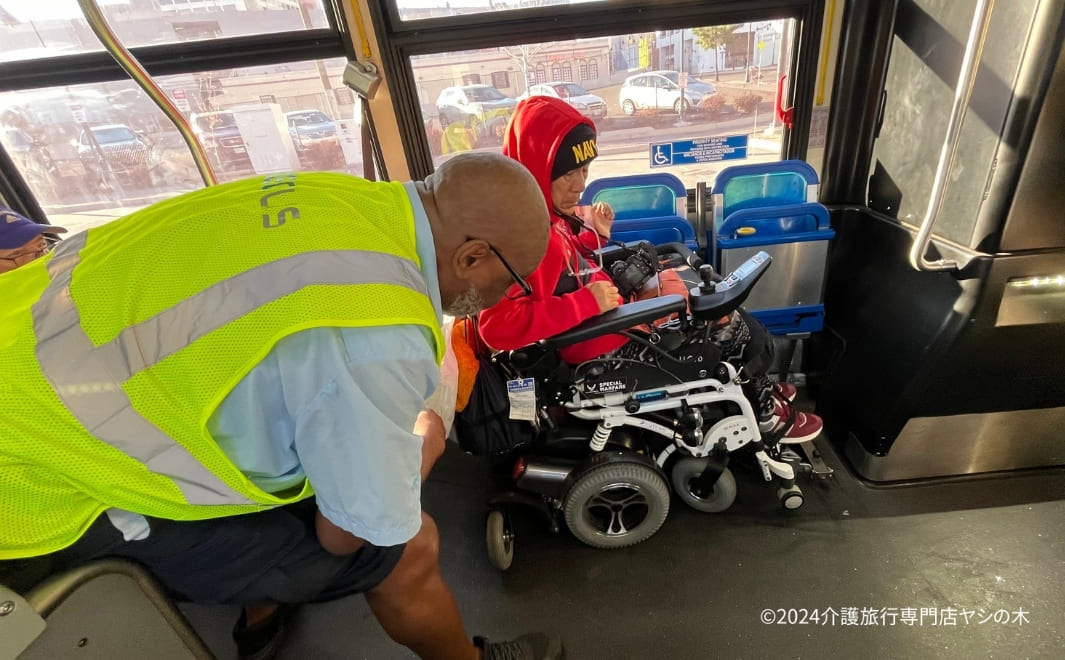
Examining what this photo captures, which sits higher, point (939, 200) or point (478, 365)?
point (939, 200)

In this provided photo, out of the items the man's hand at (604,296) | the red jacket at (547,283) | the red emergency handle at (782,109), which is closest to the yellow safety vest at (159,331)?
the red jacket at (547,283)

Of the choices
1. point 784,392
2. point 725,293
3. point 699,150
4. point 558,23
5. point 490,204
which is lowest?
point 784,392

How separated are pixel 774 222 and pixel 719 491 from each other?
1235mm

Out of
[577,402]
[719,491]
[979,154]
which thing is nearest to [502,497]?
[577,402]

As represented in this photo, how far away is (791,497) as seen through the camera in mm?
1784

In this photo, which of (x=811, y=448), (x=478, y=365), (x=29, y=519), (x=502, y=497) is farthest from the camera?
(x=811, y=448)

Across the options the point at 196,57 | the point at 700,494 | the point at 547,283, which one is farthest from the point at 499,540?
the point at 196,57

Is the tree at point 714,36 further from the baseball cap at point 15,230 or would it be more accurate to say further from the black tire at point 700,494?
the baseball cap at point 15,230

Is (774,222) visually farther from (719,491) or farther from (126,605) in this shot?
(126,605)

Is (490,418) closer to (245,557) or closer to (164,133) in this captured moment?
(245,557)

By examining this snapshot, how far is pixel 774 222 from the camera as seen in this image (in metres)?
2.27

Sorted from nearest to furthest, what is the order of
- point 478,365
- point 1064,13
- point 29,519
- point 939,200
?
point 29,519, point 1064,13, point 939,200, point 478,365

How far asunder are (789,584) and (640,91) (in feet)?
6.97

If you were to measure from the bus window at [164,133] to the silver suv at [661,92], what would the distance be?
1301 mm
